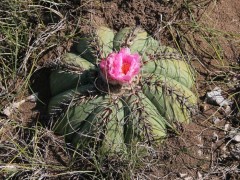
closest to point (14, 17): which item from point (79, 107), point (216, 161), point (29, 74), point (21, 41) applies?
Answer: point (21, 41)

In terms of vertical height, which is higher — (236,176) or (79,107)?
(79,107)

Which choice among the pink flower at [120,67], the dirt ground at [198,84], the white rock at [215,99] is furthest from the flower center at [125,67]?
the white rock at [215,99]

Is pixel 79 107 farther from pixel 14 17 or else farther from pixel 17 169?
pixel 14 17

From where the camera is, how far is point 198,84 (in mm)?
3023

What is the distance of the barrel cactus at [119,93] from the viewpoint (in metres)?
2.50

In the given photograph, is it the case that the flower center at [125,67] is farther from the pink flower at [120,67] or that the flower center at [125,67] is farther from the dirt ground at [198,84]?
the dirt ground at [198,84]

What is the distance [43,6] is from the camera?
3.13 metres

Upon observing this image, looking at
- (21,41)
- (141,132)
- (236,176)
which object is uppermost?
(21,41)

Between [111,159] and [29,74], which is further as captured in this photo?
[29,74]

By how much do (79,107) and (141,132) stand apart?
0.36 m

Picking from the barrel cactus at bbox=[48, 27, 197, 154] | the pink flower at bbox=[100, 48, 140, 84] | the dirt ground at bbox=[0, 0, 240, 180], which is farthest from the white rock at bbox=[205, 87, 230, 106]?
the pink flower at bbox=[100, 48, 140, 84]

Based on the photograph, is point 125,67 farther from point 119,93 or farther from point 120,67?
point 119,93

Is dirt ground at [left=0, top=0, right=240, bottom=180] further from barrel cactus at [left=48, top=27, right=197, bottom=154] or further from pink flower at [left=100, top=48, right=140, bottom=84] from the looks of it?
pink flower at [left=100, top=48, right=140, bottom=84]

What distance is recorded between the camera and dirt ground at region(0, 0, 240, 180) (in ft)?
8.89
